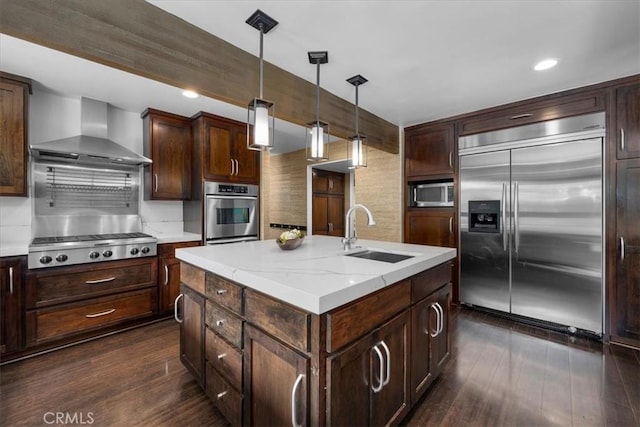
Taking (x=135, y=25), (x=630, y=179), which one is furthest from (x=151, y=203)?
(x=630, y=179)

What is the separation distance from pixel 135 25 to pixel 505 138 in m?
3.38

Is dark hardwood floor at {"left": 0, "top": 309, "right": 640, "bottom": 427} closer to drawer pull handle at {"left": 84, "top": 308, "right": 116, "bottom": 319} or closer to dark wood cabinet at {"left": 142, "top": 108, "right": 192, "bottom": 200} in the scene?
drawer pull handle at {"left": 84, "top": 308, "right": 116, "bottom": 319}

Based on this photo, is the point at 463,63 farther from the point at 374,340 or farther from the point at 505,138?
the point at 374,340

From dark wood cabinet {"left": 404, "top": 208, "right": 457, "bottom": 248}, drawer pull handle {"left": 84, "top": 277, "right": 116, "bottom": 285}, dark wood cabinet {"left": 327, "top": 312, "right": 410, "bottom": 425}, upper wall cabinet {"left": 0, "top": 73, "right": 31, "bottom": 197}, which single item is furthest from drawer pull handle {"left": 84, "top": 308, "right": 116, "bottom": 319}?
dark wood cabinet {"left": 404, "top": 208, "right": 457, "bottom": 248}

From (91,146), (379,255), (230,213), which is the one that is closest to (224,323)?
(379,255)

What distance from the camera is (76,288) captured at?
250cm

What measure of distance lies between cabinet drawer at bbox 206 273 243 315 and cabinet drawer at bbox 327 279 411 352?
536 mm

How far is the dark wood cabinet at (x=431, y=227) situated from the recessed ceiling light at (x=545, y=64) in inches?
64.9

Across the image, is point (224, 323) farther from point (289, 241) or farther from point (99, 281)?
point (99, 281)

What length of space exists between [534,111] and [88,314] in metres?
4.79

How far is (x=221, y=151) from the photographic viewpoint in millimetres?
3508

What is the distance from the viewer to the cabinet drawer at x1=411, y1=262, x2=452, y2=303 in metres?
1.59

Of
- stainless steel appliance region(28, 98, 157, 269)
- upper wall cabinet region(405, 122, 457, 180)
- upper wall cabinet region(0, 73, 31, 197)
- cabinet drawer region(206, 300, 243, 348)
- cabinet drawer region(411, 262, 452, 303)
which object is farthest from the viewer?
upper wall cabinet region(405, 122, 457, 180)

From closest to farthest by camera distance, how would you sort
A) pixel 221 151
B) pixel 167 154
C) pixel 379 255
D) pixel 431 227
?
pixel 379 255 → pixel 167 154 → pixel 221 151 → pixel 431 227
